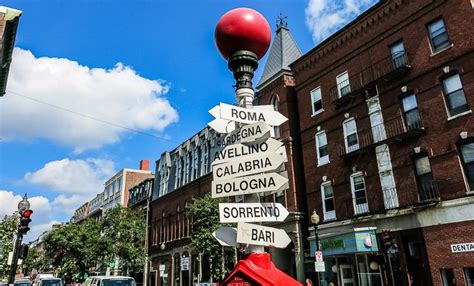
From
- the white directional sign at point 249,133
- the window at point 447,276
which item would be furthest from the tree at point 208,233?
the white directional sign at point 249,133

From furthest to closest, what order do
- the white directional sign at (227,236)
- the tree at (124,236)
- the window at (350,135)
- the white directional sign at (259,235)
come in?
the tree at (124,236) → the window at (350,135) → the white directional sign at (227,236) → the white directional sign at (259,235)

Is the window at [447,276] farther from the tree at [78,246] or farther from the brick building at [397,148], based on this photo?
the tree at [78,246]

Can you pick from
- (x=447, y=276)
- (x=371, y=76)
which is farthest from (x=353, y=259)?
(x=371, y=76)

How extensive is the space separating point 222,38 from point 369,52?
62.4ft

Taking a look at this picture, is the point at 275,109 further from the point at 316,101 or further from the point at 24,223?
the point at 24,223

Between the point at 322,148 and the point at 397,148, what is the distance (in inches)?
219

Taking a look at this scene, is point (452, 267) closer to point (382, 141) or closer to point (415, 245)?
point (415, 245)

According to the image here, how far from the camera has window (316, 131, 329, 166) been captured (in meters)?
23.9

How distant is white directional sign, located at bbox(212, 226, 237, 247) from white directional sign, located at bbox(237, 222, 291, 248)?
219 millimetres

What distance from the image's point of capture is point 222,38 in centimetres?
515

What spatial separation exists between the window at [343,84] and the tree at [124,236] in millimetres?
23407

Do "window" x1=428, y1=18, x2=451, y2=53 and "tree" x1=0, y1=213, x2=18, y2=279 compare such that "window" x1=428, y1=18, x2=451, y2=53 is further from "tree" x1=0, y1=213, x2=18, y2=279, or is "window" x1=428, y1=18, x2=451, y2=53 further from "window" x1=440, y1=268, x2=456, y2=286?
"tree" x1=0, y1=213, x2=18, y2=279

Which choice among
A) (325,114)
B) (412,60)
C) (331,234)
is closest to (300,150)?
(325,114)

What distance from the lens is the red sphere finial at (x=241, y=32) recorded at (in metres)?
5.05
